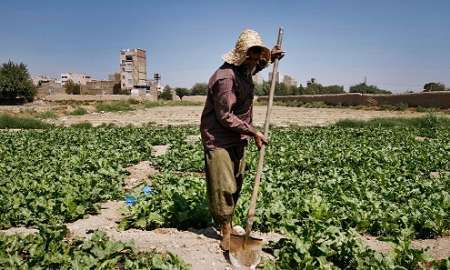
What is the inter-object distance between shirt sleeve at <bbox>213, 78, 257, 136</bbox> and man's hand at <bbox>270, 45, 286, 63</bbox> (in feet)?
1.97

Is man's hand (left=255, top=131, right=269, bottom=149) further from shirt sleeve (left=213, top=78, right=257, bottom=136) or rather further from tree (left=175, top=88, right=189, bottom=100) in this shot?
tree (left=175, top=88, right=189, bottom=100)

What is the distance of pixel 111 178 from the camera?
24.8 ft

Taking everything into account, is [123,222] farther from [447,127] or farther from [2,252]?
[447,127]

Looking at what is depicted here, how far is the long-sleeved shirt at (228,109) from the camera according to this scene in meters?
4.19

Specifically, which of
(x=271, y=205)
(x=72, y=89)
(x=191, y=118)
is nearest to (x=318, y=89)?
(x=72, y=89)

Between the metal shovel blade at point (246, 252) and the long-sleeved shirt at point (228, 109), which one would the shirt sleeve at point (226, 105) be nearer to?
the long-sleeved shirt at point (228, 109)

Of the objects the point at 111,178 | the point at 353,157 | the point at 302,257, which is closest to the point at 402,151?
the point at 353,157

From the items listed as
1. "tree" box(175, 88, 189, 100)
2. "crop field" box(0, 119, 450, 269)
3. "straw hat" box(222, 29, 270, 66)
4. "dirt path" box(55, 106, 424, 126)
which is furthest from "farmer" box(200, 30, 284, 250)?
"tree" box(175, 88, 189, 100)

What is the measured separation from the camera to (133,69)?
9106 centimetres

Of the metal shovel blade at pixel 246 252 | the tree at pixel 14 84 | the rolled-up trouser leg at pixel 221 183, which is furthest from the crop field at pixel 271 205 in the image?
the tree at pixel 14 84

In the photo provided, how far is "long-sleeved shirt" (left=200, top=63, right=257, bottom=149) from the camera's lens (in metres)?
4.19

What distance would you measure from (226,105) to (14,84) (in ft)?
196

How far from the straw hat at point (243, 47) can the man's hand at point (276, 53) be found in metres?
0.14

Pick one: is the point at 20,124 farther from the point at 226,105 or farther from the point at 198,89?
the point at 198,89
